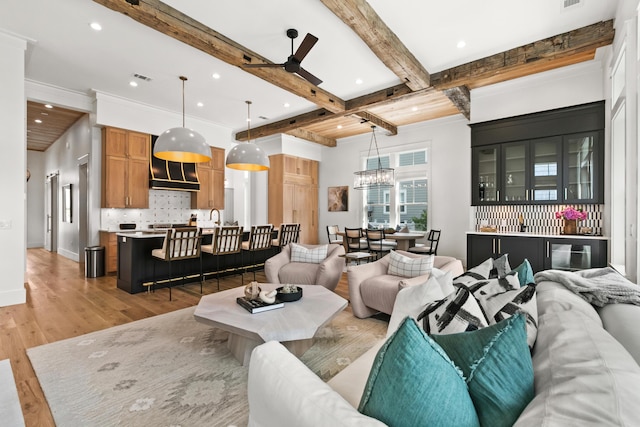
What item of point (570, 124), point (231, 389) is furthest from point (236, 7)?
point (570, 124)

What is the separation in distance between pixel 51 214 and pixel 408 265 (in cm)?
1085

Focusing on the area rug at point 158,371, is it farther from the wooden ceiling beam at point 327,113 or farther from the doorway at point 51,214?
the doorway at point 51,214

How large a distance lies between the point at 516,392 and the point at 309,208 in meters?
8.64

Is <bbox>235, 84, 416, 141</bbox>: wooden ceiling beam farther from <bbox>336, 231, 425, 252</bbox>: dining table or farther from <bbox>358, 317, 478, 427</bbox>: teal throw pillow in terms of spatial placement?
<bbox>358, 317, 478, 427</bbox>: teal throw pillow

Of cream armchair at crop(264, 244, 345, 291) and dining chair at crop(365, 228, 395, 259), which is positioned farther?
dining chair at crop(365, 228, 395, 259)

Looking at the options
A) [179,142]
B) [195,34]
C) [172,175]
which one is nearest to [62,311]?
[179,142]

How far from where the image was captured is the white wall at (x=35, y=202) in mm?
10250

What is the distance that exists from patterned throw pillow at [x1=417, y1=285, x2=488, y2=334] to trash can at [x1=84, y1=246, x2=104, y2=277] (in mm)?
6367

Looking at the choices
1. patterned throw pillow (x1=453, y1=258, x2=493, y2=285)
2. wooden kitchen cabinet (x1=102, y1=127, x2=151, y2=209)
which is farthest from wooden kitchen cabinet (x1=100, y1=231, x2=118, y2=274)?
patterned throw pillow (x1=453, y1=258, x2=493, y2=285)

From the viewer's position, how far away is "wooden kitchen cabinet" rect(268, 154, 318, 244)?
8555mm

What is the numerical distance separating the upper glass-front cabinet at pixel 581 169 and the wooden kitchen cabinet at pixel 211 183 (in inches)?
281

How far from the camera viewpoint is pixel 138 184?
21.8 feet

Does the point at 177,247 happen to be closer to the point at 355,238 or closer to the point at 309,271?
the point at 309,271

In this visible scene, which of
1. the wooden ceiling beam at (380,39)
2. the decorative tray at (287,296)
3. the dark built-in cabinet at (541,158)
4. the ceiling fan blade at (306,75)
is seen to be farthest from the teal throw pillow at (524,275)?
the dark built-in cabinet at (541,158)
